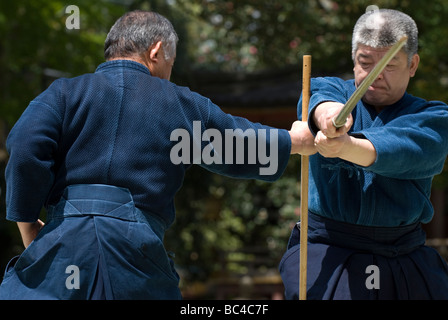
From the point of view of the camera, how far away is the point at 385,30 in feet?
8.59

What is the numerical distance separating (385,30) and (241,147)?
0.72 m

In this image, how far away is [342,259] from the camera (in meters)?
2.71

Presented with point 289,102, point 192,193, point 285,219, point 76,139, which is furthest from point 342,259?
point 285,219

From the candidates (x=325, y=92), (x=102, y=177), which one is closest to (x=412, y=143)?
(x=325, y=92)

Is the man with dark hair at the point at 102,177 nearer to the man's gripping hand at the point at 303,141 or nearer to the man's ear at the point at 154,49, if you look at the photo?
the man's ear at the point at 154,49

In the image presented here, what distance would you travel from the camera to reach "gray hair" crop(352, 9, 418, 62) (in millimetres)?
2613

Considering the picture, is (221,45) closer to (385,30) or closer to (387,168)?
(385,30)

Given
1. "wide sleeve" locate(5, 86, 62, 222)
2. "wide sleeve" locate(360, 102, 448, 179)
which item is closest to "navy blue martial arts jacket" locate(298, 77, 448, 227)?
"wide sleeve" locate(360, 102, 448, 179)

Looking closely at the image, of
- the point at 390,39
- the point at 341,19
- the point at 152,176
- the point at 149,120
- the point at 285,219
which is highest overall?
the point at 341,19

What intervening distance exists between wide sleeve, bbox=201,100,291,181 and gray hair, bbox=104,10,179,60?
33cm

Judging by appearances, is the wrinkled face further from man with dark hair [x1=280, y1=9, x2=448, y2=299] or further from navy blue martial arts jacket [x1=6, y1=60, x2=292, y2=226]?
navy blue martial arts jacket [x1=6, y1=60, x2=292, y2=226]

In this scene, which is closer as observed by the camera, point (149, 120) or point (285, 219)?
point (149, 120)

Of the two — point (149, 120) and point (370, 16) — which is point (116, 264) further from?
point (370, 16)

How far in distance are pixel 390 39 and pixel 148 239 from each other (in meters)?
1.20
